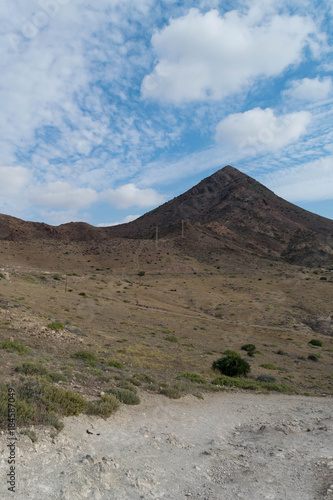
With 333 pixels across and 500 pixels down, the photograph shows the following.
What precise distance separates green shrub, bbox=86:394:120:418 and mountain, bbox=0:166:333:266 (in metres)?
88.5

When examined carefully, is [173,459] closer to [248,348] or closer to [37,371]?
[37,371]

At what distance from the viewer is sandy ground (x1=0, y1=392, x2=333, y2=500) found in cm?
521

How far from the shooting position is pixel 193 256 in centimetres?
9200

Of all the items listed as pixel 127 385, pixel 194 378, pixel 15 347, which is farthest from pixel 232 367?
pixel 15 347

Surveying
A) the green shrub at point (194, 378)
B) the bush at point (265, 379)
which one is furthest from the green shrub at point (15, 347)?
the bush at point (265, 379)

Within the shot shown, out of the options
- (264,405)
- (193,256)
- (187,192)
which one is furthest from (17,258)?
(187,192)

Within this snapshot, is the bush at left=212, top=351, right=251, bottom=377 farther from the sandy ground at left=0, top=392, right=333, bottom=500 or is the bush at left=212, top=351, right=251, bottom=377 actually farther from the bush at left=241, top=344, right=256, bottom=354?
the sandy ground at left=0, top=392, right=333, bottom=500

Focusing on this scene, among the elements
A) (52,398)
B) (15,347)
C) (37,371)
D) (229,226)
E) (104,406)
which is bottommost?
(104,406)

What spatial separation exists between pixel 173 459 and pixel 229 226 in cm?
11838

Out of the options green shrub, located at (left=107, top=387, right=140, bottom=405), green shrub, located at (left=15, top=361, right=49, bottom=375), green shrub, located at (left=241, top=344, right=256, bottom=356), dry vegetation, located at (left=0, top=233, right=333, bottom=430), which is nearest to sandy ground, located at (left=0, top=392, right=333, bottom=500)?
green shrub, located at (left=107, top=387, right=140, bottom=405)

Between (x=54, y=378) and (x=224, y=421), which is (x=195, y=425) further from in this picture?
(x=54, y=378)

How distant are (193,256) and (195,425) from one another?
82.8 meters

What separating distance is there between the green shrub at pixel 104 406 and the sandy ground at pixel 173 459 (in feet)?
0.90

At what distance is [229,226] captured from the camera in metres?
121
